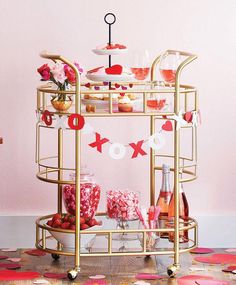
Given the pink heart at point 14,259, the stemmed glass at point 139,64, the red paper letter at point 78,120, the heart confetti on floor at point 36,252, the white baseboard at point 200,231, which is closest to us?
the red paper letter at point 78,120

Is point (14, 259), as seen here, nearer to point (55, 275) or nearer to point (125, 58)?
point (55, 275)

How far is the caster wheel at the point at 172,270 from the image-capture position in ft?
13.8

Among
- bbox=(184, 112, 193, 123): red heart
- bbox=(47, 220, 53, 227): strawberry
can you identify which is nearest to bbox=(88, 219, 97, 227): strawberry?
bbox=(47, 220, 53, 227): strawberry

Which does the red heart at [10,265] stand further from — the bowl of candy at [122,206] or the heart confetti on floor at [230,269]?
the heart confetti on floor at [230,269]

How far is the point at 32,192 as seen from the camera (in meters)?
4.75

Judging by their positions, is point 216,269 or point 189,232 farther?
point 189,232

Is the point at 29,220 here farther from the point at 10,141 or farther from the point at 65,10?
the point at 65,10

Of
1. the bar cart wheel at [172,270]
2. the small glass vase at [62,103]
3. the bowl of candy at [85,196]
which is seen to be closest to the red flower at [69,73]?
the small glass vase at [62,103]

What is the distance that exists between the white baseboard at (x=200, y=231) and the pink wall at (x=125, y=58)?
0.05m

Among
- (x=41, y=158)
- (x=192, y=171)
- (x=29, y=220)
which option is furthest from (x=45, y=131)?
(x=192, y=171)

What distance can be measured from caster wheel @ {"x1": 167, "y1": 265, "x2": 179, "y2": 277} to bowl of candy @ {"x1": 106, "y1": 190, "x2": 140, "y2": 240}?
0.30 m

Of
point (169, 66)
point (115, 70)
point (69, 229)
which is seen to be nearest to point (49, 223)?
point (69, 229)

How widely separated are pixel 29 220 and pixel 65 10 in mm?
1122

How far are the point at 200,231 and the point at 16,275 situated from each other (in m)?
1.12
